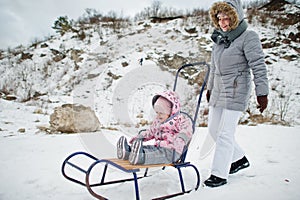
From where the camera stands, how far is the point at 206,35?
10.7 m

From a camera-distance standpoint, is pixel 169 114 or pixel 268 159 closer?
pixel 169 114

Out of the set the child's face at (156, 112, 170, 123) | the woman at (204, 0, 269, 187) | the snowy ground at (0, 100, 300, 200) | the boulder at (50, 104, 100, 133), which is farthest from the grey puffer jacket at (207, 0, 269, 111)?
the boulder at (50, 104, 100, 133)

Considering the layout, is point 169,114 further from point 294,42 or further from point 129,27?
point 129,27

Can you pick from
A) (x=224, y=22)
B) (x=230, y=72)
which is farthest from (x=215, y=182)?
(x=224, y=22)

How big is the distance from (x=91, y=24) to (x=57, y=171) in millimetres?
12695

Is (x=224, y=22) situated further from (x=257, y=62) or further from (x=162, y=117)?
(x=162, y=117)

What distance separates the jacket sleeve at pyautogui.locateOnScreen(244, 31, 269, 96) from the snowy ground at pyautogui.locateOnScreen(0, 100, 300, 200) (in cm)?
88

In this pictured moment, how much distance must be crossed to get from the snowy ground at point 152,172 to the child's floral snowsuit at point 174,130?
1.37 ft

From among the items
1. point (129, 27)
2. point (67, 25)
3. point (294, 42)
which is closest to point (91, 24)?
point (67, 25)

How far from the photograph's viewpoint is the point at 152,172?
2.69 m

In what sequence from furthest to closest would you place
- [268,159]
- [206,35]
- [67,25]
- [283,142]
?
[67,25], [206,35], [283,142], [268,159]

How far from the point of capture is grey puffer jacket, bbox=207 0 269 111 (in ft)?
6.77

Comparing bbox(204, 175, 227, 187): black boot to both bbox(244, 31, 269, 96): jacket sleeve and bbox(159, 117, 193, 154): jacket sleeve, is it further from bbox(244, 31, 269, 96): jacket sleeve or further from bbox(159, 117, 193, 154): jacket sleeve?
bbox(244, 31, 269, 96): jacket sleeve

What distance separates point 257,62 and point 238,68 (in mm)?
198
